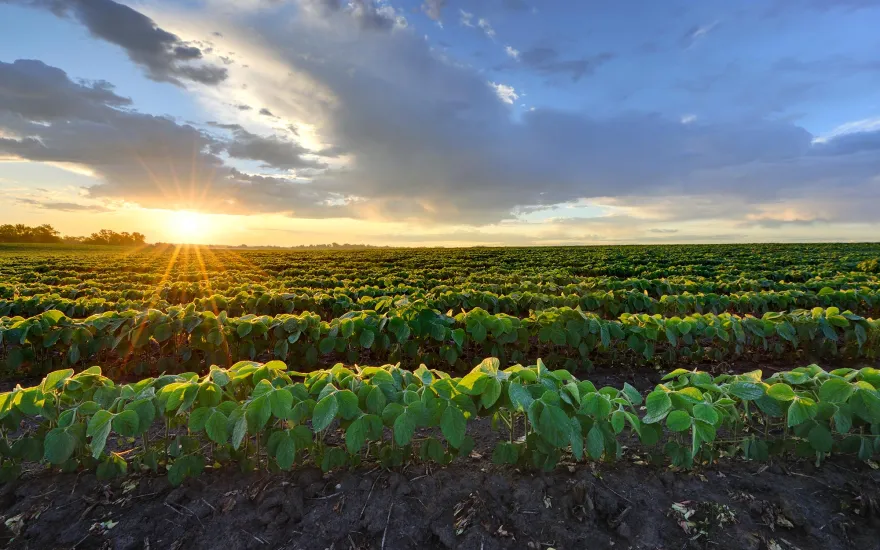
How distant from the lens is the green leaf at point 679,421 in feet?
8.20

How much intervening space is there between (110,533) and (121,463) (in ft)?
1.52

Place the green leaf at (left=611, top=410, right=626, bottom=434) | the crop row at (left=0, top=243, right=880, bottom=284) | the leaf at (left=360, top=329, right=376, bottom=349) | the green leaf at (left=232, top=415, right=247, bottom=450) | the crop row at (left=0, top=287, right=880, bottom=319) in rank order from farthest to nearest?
1. the crop row at (left=0, top=243, right=880, bottom=284)
2. the crop row at (left=0, top=287, right=880, bottom=319)
3. the leaf at (left=360, top=329, right=376, bottom=349)
4. the green leaf at (left=611, top=410, right=626, bottom=434)
5. the green leaf at (left=232, top=415, right=247, bottom=450)

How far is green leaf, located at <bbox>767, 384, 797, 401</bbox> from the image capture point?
2.70 m

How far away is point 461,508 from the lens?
2566 mm

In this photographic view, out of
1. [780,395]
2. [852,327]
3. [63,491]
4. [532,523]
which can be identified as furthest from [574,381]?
[852,327]

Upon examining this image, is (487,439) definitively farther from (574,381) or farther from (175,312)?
(175,312)

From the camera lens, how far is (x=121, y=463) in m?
2.82

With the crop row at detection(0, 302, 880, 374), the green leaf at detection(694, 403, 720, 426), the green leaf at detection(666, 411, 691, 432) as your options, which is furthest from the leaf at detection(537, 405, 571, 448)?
the crop row at detection(0, 302, 880, 374)

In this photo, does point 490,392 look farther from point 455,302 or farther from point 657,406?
point 455,302

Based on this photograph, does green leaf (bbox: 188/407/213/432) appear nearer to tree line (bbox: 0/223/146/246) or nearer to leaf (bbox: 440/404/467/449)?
leaf (bbox: 440/404/467/449)

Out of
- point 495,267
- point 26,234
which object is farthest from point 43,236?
point 495,267

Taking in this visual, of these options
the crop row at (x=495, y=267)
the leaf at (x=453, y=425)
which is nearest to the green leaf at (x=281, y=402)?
the leaf at (x=453, y=425)

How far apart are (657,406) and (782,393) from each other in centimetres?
87

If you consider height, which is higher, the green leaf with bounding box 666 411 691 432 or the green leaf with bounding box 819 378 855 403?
the green leaf with bounding box 819 378 855 403
